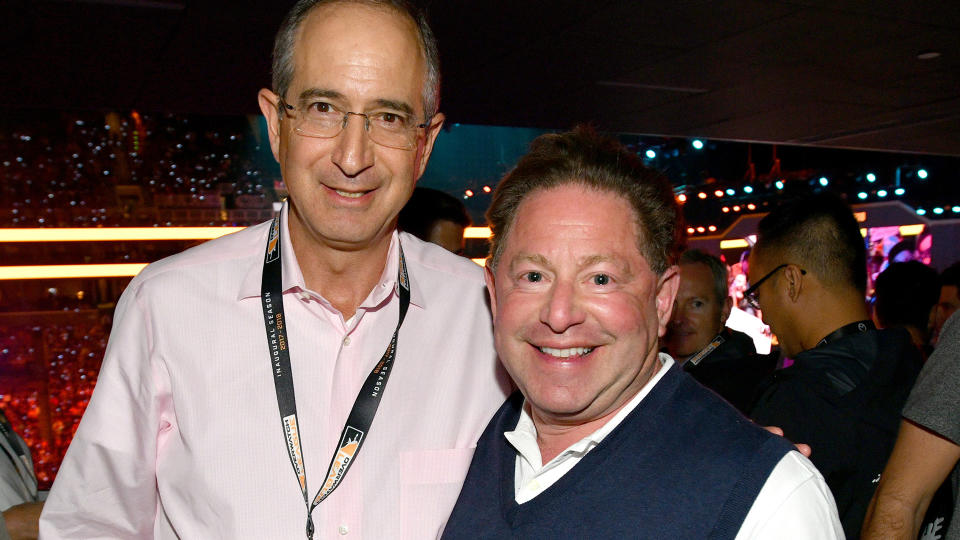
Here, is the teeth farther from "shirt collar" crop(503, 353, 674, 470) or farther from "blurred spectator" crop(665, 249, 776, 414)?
"blurred spectator" crop(665, 249, 776, 414)

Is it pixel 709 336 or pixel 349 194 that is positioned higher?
pixel 349 194

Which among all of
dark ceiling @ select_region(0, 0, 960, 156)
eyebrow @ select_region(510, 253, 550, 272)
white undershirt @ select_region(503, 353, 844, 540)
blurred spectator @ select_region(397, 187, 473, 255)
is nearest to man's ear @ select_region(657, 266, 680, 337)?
eyebrow @ select_region(510, 253, 550, 272)

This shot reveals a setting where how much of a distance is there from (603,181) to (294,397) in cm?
78

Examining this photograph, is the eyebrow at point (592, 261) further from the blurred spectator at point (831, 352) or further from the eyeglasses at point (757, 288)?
the eyeglasses at point (757, 288)

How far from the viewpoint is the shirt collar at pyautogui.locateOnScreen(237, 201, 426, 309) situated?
1.64m

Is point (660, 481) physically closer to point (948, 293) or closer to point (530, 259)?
point (530, 259)

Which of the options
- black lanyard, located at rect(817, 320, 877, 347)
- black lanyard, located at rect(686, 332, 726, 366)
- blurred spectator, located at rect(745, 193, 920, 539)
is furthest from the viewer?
black lanyard, located at rect(686, 332, 726, 366)

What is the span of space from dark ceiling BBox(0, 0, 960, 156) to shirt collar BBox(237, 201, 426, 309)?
2.60m

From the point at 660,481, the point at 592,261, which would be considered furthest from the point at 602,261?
the point at 660,481

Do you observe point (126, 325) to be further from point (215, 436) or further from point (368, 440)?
point (368, 440)

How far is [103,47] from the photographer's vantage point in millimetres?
4664

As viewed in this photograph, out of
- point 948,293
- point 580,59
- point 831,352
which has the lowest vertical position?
point 948,293

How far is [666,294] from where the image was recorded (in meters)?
1.53

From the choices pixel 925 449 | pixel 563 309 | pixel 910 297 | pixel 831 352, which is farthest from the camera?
pixel 910 297
